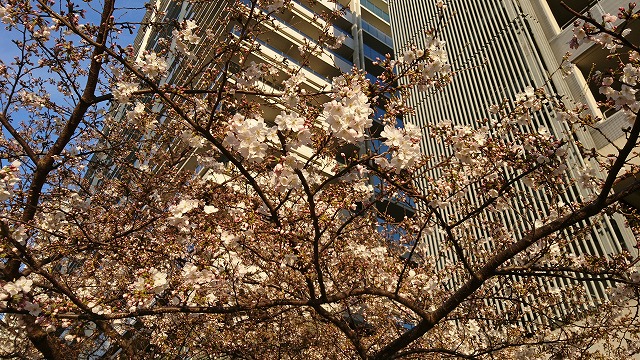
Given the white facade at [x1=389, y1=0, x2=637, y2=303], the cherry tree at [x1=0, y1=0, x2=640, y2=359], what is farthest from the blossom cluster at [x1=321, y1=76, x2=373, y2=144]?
the white facade at [x1=389, y1=0, x2=637, y2=303]

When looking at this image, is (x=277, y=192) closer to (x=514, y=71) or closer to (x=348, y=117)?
(x=348, y=117)

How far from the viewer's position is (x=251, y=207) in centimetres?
524

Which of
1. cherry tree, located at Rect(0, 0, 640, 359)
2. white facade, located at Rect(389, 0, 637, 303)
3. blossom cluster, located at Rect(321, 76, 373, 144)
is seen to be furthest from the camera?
white facade, located at Rect(389, 0, 637, 303)

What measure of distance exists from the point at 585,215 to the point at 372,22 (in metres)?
29.1

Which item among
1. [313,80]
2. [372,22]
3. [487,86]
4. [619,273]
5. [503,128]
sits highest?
[372,22]

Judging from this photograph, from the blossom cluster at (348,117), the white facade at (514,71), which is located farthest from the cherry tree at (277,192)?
the white facade at (514,71)

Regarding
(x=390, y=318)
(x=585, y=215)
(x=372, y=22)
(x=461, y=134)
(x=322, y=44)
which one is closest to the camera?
(x=585, y=215)

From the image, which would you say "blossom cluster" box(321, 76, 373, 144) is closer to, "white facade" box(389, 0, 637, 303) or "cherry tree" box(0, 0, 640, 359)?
"cherry tree" box(0, 0, 640, 359)

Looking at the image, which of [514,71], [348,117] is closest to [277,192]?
[348,117]

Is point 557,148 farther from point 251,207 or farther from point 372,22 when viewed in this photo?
point 372,22

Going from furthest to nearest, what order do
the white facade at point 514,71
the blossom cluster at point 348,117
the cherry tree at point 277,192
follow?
the white facade at point 514,71 < the cherry tree at point 277,192 < the blossom cluster at point 348,117

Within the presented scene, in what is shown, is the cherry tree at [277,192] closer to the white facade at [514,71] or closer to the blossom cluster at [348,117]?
the blossom cluster at [348,117]

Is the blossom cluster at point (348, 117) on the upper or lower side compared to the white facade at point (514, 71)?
lower

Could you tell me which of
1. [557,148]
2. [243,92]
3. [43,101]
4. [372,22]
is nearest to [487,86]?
[557,148]
